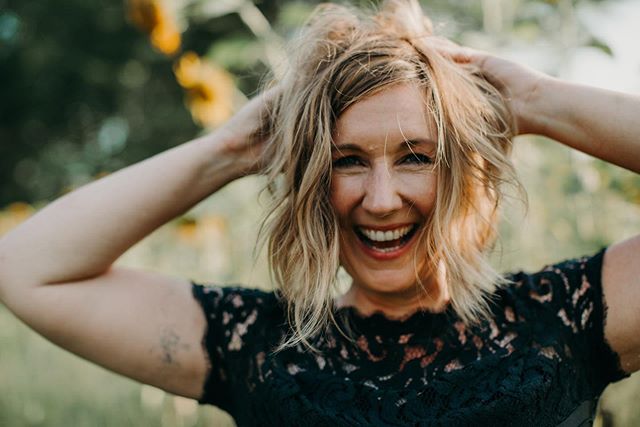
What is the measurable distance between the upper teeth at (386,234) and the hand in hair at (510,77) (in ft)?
1.16

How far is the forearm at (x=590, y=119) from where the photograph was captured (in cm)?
144

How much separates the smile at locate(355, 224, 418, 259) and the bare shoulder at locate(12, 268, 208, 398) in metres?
0.42

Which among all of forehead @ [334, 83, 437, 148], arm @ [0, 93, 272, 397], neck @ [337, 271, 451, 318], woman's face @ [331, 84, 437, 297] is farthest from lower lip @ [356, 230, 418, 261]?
arm @ [0, 93, 272, 397]

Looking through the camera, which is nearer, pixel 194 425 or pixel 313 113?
pixel 313 113

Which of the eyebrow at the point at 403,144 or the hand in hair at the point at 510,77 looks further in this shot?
the hand in hair at the point at 510,77

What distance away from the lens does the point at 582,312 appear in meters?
1.46

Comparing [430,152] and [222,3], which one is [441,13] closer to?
[222,3]

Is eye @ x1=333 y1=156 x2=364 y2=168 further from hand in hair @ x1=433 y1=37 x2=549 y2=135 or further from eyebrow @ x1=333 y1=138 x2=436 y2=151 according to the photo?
hand in hair @ x1=433 y1=37 x2=549 y2=135

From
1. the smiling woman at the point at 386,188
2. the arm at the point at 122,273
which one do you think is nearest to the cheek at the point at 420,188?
the smiling woman at the point at 386,188

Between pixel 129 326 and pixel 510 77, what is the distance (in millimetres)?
1011

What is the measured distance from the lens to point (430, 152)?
149 centimetres

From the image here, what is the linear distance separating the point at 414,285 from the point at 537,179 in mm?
1166

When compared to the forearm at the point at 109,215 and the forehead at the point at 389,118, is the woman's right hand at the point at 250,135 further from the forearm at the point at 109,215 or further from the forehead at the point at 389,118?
the forehead at the point at 389,118

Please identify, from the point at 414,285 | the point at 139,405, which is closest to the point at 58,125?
the point at 139,405
